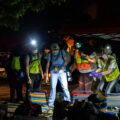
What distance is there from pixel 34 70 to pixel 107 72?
2390mm

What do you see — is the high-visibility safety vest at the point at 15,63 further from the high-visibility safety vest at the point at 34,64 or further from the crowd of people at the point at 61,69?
the high-visibility safety vest at the point at 34,64

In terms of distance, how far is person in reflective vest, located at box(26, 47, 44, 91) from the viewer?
679 centimetres

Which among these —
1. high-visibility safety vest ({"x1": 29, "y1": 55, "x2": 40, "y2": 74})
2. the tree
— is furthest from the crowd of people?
the tree

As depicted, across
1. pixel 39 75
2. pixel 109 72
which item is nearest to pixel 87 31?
pixel 109 72

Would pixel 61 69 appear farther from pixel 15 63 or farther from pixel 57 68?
pixel 15 63

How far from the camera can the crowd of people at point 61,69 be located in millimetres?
6379

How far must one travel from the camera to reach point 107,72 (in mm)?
6246

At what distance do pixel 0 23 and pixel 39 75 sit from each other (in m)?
3.64

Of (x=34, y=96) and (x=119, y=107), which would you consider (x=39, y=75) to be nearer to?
(x=34, y=96)

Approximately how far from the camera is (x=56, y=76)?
6.57m

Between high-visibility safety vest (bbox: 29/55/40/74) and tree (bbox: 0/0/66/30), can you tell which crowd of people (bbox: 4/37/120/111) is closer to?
high-visibility safety vest (bbox: 29/55/40/74)

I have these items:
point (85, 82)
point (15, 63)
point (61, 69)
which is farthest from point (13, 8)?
point (85, 82)

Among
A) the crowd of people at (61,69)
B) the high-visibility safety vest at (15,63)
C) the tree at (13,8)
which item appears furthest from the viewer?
the tree at (13,8)

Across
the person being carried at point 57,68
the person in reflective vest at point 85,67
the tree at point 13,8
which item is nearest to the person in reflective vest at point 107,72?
the person in reflective vest at point 85,67
